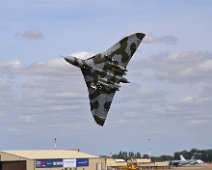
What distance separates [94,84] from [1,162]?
115m

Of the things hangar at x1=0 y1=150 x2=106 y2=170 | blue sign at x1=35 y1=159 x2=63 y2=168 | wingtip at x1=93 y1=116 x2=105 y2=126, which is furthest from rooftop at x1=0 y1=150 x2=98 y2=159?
wingtip at x1=93 y1=116 x2=105 y2=126

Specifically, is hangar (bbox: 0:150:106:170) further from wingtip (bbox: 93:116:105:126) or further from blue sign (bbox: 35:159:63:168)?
wingtip (bbox: 93:116:105:126)

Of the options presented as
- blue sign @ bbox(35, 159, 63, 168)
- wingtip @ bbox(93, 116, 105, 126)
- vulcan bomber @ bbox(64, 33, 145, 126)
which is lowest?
blue sign @ bbox(35, 159, 63, 168)

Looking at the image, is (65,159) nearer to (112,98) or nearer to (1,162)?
(1,162)

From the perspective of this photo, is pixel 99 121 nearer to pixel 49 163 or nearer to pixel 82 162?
pixel 49 163

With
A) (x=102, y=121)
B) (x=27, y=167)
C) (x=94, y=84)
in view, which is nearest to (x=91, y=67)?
(x=94, y=84)

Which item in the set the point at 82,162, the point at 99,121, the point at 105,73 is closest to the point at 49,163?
the point at 82,162

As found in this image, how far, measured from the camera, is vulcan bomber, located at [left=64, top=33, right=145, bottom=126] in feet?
169

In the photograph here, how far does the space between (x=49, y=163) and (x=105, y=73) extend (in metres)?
112

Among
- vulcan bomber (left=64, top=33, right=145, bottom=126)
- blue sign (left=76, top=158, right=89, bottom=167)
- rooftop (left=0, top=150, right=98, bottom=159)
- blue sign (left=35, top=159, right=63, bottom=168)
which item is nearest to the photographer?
vulcan bomber (left=64, top=33, right=145, bottom=126)

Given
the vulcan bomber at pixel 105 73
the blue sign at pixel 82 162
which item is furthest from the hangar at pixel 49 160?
the vulcan bomber at pixel 105 73

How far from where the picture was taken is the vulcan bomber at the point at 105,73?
51406mm

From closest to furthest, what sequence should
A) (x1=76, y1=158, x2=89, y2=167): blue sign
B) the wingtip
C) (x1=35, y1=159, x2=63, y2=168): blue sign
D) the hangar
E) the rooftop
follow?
1. the wingtip
2. the hangar
3. (x1=35, y1=159, x2=63, y2=168): blue sign
4. the rooftop
5. (x1=76, y1=158, x2=89, y2=167): blue sign

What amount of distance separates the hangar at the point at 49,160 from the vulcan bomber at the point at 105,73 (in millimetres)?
105223
